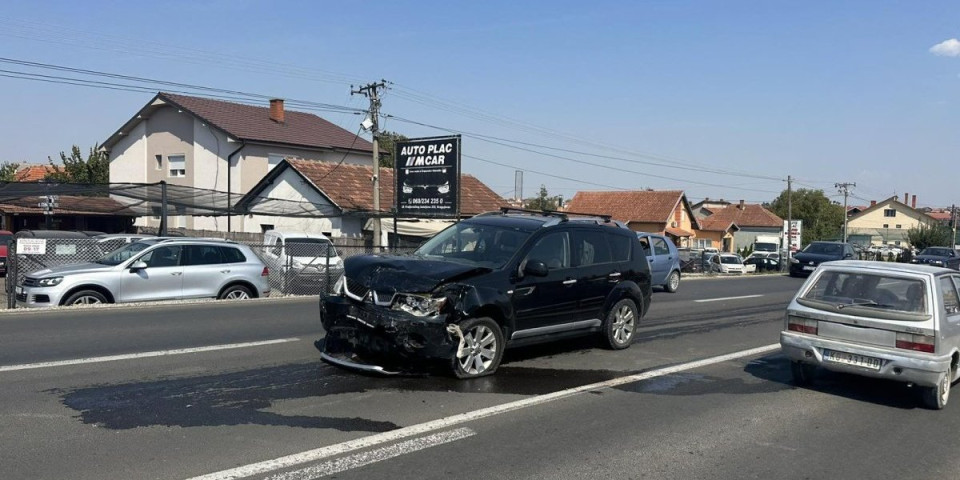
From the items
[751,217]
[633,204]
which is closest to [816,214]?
[751,217]

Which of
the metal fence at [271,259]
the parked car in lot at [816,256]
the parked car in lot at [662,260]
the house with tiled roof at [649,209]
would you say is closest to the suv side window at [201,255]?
the metal fence at [271,259]

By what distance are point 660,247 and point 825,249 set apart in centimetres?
1475

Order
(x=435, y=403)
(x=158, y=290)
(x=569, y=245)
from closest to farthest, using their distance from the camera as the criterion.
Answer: (x=435, y=403) < (x=569, y=245) < (x=158, y=290)

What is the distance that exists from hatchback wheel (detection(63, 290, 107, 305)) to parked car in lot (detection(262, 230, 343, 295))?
5.39 meters

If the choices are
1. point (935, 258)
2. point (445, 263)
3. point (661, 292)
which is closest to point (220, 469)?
point (445, 263)

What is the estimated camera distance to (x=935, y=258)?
125ft

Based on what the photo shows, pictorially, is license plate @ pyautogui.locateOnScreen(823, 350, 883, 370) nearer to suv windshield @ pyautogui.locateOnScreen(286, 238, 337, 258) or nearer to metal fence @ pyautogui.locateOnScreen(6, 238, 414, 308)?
metal fence @ pyautogui.locateOnScreen(6, 238, 414, 308)

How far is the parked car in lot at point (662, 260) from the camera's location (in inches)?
866

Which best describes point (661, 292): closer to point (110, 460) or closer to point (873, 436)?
point (873, 436)

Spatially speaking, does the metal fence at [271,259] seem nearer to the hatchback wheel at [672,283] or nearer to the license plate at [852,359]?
the hatchback wheel at [672,283]

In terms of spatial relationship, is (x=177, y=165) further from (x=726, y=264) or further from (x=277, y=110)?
(x=726, y=264)

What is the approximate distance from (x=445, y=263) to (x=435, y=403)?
1.80m

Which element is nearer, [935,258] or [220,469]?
[220,469]

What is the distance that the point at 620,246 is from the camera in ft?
35.6
